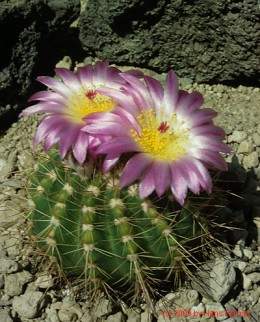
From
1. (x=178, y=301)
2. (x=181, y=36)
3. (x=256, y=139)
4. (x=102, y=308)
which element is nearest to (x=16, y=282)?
(x=102, y=308)

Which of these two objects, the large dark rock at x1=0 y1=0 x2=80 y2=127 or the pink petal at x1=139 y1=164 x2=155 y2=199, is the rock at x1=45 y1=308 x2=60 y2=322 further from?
the large dark rock at x1=0 y1=0 x2=80 y2=127

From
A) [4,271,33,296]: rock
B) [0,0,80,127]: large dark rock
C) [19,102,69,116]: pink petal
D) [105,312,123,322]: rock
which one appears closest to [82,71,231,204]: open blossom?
[19,102,69,116]: pink petal

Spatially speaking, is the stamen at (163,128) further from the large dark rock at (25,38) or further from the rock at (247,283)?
the large dark rock at (25,38)

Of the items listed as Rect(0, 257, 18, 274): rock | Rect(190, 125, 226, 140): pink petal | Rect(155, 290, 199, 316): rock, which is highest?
Rect(190, 125, 226, 140): pink petal

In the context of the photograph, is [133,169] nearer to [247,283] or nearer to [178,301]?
[178,301]

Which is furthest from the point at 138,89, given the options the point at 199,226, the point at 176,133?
the point at 199,226
